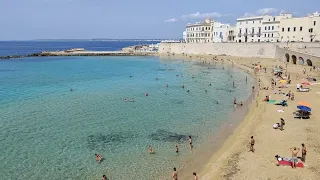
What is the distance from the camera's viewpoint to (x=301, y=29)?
6994 centimetres

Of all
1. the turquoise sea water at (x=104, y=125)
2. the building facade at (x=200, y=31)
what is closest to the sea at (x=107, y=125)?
the turquoise sea water at (x=104, y=125)

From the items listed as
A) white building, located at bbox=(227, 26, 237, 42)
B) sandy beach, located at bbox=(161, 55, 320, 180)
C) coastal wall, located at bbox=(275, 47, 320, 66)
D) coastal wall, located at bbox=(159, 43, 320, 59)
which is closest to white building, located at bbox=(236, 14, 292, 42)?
white building, located at bbox=(227, 26, 237, 42)

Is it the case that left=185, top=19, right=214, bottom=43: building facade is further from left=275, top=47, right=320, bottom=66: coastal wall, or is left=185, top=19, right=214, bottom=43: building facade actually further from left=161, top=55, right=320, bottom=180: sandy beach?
left=161, top=55, right=320, bottom=180: sandy beach

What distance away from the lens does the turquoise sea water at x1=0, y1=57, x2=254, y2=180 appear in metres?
18.8

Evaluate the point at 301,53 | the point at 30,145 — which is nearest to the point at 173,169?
the point at 30,145

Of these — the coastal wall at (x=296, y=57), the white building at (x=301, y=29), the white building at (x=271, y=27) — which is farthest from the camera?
the white building at (x=271, y=27)

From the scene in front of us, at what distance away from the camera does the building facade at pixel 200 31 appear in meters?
104

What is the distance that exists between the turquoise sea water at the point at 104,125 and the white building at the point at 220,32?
50511mm

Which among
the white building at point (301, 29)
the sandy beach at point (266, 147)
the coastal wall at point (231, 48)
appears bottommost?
the sandy beach at point (266, 147)

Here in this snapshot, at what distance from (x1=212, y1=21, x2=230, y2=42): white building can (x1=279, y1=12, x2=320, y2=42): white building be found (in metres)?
22.6

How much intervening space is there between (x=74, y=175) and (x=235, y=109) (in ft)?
66.2

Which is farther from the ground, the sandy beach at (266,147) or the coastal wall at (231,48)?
the coastal wall at (231,48)

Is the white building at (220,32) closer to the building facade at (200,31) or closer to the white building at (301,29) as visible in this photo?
the building facade at (200,31)

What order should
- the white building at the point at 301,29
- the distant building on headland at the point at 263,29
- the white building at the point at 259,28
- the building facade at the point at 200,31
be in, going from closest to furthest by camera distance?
the white building at the point at 301,29 < the distant building on headland at the point at 263,29 < the white building at the point at 259,28 < the building facade at the point at 200,31
